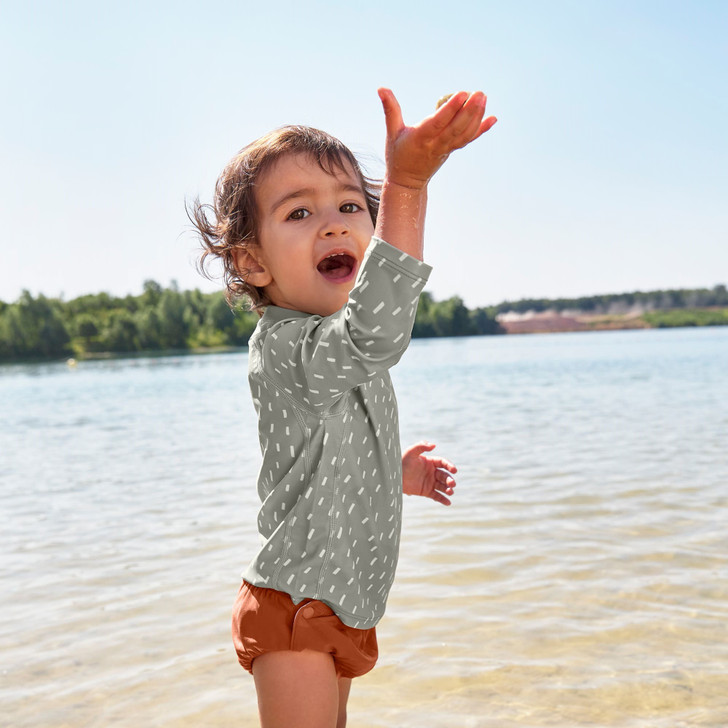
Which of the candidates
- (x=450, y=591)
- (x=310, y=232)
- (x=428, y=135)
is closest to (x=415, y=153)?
(x=428, y=135)

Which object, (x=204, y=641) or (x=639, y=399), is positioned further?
→ (x=639, y=399)

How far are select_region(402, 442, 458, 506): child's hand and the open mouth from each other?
0.77 meters

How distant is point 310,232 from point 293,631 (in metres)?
0.87

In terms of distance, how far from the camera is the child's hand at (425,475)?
229 cm

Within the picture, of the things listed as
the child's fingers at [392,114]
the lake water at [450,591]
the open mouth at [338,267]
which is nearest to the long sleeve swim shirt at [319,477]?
the open mouth at [338,267]

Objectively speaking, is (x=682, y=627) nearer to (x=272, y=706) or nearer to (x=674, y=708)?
(x=674, y=708)

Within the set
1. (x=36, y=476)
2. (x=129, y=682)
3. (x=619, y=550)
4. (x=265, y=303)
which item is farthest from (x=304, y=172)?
(x=36, y=476)

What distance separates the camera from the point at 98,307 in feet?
355

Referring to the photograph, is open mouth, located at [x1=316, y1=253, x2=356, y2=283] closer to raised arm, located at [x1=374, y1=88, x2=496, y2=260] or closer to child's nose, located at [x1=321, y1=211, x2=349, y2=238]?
child's nose, located at [x1=321, y1=211, x2=349, y2=238]

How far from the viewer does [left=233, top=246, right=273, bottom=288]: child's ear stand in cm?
179

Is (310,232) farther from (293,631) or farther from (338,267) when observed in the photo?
(293,631)

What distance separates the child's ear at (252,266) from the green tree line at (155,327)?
75.1 meters

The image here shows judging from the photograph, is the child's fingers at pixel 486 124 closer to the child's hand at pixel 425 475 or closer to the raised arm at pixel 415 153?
the raised arm at pixel 415 153

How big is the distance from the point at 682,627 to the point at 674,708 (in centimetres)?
72
